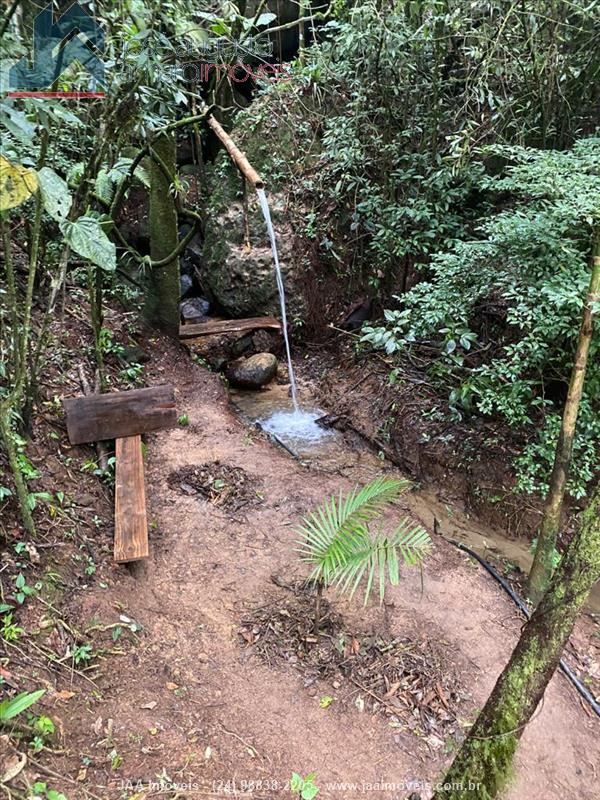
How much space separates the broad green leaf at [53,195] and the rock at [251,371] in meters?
4.49

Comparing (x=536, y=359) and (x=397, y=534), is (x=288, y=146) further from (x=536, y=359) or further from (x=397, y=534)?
(x=397, y=534)

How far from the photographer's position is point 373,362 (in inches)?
249

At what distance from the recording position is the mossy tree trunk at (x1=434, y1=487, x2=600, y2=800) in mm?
1551

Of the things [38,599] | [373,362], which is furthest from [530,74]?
[38,599]

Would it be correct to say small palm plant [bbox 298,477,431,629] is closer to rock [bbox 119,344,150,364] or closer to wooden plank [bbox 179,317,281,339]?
rock [bbox 119,344,150,364]

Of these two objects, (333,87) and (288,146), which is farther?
(288,146)

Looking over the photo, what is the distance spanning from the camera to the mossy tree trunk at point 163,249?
233 inches

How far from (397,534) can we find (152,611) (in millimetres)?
1499

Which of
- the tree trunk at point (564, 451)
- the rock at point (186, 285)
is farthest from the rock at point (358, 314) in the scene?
the tree trunk at point (564, 451)

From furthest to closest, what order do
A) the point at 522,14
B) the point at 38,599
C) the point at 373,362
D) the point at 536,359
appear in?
the point at 373,362 < the point at 522,14 < the point at 536,359 < the point at 38,599

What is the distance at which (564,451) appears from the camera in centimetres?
321

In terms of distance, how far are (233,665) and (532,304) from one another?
333cm

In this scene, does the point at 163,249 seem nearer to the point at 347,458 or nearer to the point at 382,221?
the point at 382,221
